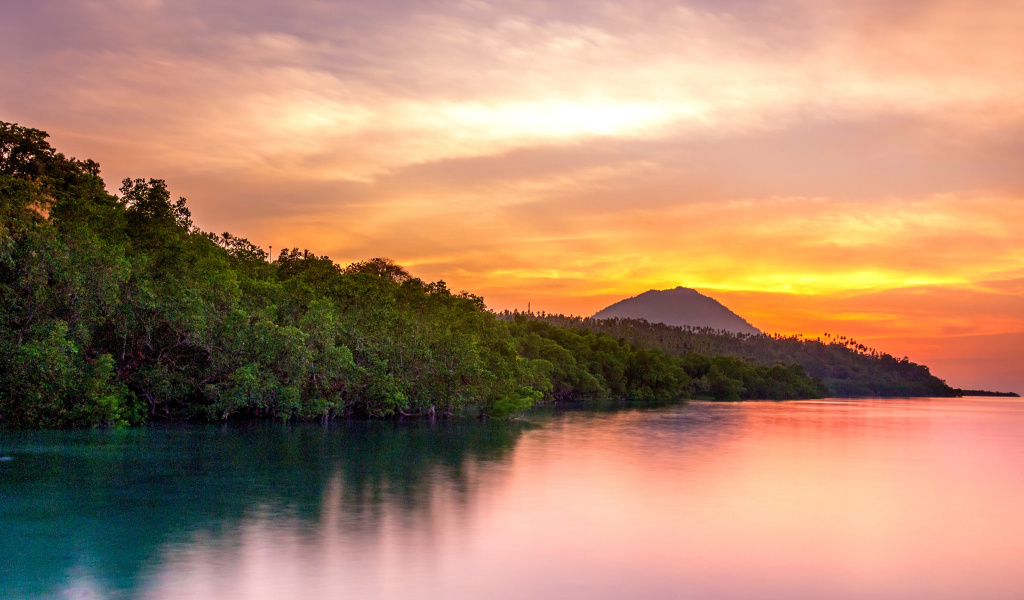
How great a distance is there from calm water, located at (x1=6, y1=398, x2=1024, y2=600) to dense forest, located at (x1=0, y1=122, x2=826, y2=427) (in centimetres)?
412

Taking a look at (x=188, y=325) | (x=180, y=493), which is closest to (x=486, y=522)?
(x=180, y=493)

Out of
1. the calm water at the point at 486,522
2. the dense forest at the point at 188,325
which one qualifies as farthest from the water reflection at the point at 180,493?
the dense forest at the point at 188,325

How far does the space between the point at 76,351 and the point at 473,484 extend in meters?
19.1

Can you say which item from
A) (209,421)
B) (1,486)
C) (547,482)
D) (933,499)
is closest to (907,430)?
(933,499)

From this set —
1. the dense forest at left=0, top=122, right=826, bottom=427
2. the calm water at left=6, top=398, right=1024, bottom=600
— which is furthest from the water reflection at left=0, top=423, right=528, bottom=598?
the dense forest at left=0, top=122, right=826, bottom=427

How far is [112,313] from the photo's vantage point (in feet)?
122

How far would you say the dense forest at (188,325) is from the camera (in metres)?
33.2

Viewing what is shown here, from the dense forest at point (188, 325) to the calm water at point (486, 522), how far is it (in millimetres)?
4116

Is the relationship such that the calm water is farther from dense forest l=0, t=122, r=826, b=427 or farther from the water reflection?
dense forest l=0, t=122, r=826, b=427

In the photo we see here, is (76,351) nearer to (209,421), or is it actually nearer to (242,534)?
(209,421)

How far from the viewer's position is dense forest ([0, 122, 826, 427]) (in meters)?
33.2

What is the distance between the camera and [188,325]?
3819 centimetres

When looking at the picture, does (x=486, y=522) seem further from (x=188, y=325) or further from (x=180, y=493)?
(x=188, y=325)

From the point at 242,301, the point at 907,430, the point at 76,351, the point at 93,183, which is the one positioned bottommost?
the point at 907,430
